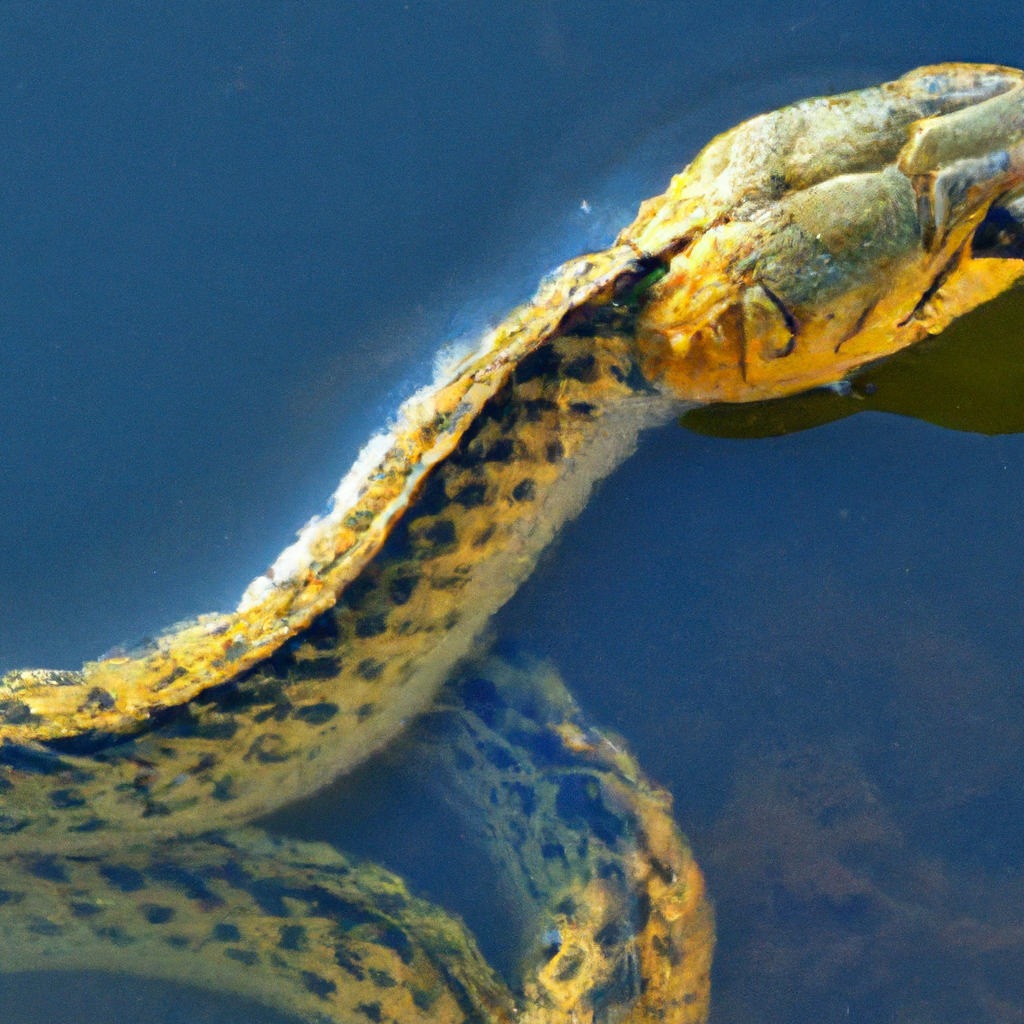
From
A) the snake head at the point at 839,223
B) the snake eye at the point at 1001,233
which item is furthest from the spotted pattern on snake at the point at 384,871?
the snake eye at the point at 1001,233

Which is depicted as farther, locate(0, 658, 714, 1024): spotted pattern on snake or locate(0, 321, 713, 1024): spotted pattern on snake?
locate(0, 658, 714, 1024): spotted pattern on snake

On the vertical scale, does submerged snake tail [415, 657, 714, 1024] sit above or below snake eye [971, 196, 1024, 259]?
below

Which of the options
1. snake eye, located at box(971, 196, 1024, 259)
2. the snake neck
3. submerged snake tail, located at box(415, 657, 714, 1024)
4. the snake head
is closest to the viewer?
the snake head

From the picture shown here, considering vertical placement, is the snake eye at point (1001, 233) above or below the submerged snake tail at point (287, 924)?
above

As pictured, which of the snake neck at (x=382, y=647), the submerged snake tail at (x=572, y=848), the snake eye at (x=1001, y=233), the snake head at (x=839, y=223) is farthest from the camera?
the submerged snake tail at (x=572, y=848)

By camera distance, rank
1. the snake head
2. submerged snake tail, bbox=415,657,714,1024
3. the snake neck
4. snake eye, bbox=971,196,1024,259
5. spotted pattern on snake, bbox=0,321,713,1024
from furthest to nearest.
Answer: submerged snake tail, bbox=415,657,714,1024
spotted pattern on snake, bbox=0,321,713,1024
the snake neck
snake eye, bbox=971,196,1024,259
the snake head

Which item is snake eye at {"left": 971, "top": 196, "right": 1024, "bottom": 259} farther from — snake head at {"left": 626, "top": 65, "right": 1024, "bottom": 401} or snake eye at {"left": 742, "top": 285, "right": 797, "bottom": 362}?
snake eye at {"left": 742, "top": 285, "right": 797, "bottom": 362}

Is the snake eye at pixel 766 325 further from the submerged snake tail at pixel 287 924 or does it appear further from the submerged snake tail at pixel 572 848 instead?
the submerged snake tail at pixel 287 924

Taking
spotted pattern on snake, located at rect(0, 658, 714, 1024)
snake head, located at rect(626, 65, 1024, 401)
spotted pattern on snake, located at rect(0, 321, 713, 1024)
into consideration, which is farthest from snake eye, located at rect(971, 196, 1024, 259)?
spotted pattern on snake, located at rect(0, 658, 714, 1024)

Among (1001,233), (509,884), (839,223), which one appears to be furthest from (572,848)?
(1001,233)
